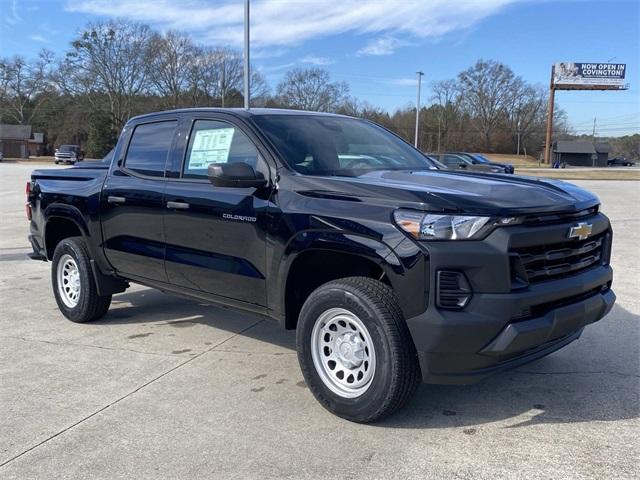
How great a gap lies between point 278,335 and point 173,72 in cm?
6533

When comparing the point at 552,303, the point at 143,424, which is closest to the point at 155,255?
the point at 143,424

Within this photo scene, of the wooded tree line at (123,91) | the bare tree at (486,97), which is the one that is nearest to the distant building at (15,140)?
the wooded tree line at (123,91)

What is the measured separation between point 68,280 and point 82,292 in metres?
0.39

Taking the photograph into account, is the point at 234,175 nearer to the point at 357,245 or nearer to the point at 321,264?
the point at 321,264

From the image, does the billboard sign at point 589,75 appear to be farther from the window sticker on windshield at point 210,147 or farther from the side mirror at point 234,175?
the side mirror at point 234,175

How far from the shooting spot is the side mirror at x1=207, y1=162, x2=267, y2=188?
12.4 feet

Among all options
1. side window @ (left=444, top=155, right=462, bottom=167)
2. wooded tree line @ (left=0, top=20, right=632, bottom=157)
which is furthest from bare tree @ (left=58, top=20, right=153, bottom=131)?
side window @ (left=444, top=155, right=462, bottom=167)

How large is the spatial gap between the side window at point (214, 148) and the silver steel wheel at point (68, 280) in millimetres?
1949

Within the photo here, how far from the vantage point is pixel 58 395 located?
159 inches

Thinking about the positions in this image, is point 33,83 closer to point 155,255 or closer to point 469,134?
point 469,134

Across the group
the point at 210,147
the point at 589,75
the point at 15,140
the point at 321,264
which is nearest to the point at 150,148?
the point at 210,147

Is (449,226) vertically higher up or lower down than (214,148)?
lower down

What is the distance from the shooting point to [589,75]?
90.2 metres

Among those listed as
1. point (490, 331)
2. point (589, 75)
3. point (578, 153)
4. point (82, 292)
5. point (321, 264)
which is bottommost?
point (82, 292)
